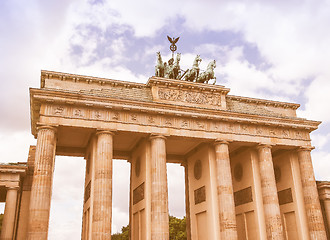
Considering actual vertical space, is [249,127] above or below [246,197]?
above

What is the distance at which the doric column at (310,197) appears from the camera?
2773 centimetres

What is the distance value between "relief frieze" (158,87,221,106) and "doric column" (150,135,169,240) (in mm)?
3809

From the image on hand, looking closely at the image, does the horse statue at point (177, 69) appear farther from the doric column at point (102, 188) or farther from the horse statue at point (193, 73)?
the doric column at point (102, 188)

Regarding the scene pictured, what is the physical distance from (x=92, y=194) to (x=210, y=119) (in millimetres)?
10869

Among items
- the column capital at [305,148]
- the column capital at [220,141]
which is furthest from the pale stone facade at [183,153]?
the column capital at [305,148]

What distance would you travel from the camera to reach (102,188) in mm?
23188

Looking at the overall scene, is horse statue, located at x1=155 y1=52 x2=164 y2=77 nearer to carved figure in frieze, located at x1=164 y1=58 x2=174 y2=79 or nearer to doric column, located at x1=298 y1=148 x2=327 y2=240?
carved figure in frieze, located at x1=164 y1=58 x2=174 y2=79

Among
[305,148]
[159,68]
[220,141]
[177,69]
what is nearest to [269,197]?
[220,141]

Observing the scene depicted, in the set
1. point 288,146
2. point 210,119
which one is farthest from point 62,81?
point 288,146

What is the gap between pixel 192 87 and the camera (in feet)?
94.3

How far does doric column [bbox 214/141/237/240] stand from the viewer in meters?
25.2

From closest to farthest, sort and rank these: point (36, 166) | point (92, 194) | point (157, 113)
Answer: point (36, 166), point (92, 194), point (157, 113)

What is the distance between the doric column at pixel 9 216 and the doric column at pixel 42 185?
7.29ft

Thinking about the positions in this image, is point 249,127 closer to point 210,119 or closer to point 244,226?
point 210,119
